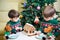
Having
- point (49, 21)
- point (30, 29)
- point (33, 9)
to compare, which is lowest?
point (30, 29)

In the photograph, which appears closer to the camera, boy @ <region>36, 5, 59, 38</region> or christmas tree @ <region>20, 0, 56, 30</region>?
boy @ <region>36, 5, 59, 38</region>

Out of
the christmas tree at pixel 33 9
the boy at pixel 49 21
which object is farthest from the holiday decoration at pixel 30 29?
the christmas tree at pixel 33 9

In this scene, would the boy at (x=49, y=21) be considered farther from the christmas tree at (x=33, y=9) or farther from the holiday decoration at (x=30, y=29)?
the christmas tree at (x=33, y=9)

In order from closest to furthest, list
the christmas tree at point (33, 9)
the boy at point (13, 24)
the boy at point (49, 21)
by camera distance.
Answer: the boy at point (49, 21) → the boy at point (13, 24) → the christmas tree at point (33, 9)

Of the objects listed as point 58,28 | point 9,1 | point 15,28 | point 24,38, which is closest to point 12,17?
point 15,28

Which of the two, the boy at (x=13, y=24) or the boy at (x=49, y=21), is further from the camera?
the boy at (x=13, y=24)

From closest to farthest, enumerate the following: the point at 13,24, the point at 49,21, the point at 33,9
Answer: the point at 49,21 → the point at 13,24 → the point at 33,9

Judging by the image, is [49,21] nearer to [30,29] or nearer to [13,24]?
[30,29]

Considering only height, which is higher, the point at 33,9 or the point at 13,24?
the point at 33,9

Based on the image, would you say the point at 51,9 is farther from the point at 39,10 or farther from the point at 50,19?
the point at 39,10

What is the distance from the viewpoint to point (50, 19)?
231 centimetres

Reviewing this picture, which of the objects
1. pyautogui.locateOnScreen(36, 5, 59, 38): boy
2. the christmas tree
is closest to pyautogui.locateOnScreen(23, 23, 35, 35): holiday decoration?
pyautogui.locateOnScreen(36, 5, 59, 38): boy

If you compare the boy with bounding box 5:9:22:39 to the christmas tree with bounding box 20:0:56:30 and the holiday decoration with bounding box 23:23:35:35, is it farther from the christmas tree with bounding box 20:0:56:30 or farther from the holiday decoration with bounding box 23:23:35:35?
the christmas tree with bounding box 20:0:56:30

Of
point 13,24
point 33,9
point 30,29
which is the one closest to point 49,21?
point 30,29
